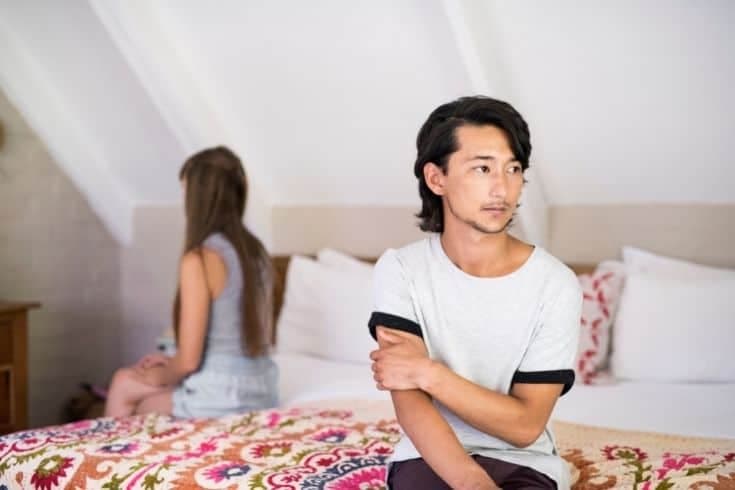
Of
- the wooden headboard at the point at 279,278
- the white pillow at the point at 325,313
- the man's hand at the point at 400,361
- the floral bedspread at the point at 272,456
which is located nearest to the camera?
the man's hand at the point at 400,361

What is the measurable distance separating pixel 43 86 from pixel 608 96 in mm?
2036

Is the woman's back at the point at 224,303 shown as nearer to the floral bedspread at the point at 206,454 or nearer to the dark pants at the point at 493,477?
the floral bedspread at the point at 206,454

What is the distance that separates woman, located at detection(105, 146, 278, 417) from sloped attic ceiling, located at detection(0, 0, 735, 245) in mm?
636

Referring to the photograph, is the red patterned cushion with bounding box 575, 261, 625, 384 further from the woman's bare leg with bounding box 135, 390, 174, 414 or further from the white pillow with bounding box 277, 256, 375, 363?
the woman's bare leg with bounding box 135, 390, 174, 414

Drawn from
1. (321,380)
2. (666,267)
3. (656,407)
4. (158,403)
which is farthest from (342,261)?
(656,407)

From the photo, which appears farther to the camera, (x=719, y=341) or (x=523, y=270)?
(x=719, y=341)

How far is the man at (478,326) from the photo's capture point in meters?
1.49

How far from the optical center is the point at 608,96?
270cm

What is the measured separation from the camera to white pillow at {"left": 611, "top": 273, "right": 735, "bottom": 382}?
257 centimetres

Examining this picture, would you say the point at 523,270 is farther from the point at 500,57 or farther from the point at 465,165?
the point at 500,57

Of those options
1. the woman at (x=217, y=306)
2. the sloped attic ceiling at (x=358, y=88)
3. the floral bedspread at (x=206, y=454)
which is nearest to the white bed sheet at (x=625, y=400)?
the woman at (x=217, y=306)

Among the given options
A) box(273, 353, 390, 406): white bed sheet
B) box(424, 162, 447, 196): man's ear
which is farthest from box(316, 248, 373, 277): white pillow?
box(424, 162, 447, 196): man's ear

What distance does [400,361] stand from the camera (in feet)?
4.95

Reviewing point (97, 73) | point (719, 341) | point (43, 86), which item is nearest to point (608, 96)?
point (719, 341)
